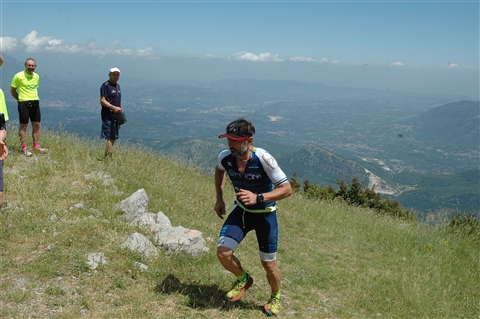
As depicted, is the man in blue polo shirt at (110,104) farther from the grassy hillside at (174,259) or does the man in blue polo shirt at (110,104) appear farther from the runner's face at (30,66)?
the runner's face at (30,66)

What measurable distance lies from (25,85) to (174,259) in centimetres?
587

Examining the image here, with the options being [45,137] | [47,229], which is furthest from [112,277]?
[45,137]

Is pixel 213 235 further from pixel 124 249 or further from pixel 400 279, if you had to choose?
pixel 400 279

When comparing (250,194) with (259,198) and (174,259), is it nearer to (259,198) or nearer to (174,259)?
(259,198)

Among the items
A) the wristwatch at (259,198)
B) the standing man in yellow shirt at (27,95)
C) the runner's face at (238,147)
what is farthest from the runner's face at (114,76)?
the wristwatch at (259,198)

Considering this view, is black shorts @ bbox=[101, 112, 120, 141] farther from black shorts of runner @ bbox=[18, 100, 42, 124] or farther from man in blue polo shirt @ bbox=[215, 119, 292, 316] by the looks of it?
man in blue polo shirt @ bbox=[215, 119, 292, 316]

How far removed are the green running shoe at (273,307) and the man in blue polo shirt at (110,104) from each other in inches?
222

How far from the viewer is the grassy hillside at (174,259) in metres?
4.04

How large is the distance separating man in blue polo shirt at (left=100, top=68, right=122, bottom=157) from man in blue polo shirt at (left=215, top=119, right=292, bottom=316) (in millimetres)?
4946

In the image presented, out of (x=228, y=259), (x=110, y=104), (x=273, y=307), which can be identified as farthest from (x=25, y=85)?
(x=273, y=307)

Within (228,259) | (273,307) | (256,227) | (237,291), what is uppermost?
(256,227)

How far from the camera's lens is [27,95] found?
829 centimetres

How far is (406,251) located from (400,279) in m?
1.96

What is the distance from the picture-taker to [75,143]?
31.0ft
